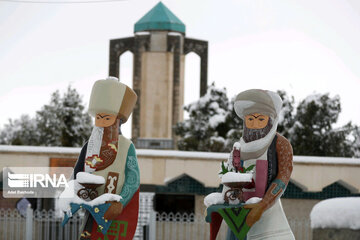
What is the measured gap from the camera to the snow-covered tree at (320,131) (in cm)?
2473

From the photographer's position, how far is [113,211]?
658cm

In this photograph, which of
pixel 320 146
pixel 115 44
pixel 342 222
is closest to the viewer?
pixel 342 222

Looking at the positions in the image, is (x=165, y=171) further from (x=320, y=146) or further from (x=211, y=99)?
(x=211, y=99)

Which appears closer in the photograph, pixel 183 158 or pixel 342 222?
pixel 342 222

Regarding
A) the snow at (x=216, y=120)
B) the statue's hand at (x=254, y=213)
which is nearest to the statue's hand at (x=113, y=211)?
the statue's hand at (x=254, y=213)

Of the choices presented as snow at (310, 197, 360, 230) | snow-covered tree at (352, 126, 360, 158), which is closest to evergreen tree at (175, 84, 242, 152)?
snow-covered tree at (352, 126, 360, 158)

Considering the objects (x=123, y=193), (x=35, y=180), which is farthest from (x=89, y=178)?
(x=35, y=180)

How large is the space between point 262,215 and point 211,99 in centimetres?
2112

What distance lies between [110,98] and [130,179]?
0.78m

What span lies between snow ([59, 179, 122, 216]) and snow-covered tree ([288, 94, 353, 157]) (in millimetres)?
18518

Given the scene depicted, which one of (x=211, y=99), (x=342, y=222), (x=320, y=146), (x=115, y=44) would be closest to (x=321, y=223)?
(x=342, y=222)

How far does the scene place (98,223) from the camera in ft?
21.7

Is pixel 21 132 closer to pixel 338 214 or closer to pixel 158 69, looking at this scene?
pixel 158 69

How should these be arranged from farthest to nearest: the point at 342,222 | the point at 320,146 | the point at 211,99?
the point at 211,99
the point at 320,146
the point at 342,222
